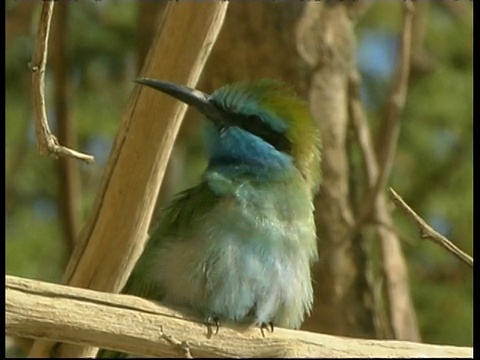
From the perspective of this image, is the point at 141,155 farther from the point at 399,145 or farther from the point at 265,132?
the point at 399,145

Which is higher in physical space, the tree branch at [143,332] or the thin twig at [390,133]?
the thin twig at [390,133]

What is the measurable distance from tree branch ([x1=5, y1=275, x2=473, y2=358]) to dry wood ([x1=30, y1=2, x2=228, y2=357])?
0.29m

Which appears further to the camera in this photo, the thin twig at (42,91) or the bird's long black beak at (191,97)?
the bird's long black beak at (191,97)

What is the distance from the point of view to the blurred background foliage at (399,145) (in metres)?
3.03

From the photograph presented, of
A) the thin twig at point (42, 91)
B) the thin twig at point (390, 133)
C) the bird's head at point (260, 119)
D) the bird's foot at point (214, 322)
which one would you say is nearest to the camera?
the thin twig at point (42, 91)

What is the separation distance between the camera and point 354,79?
9.17 feet

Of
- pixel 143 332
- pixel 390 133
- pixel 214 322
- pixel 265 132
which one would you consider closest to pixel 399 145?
pixel 390 133

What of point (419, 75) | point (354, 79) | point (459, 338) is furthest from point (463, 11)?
point (459, 338)

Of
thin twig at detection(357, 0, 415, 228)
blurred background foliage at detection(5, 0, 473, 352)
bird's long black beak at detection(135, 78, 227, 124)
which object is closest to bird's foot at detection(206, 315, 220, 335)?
bird's long black beak at detection(135, 78, 227, 124)

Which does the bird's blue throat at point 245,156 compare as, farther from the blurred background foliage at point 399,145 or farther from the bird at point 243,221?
the blurred background foliage at point 399,145

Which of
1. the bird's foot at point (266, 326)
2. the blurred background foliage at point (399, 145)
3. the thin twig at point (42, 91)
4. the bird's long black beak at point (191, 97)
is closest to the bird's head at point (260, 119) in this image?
the bird's long black beak at point (191, 97)

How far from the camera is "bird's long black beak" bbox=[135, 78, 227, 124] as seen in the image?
70.0 inches

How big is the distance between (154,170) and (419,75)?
5.28 feet

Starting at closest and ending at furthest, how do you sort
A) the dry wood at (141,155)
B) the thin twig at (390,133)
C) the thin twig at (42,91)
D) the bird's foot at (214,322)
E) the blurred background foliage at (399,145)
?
the thin twig at (42,91) < the bird's foot at (214,322) < the dry wood at (141,155) < the thin twig at (390,133) < the blurred background foliage at (399,145)
